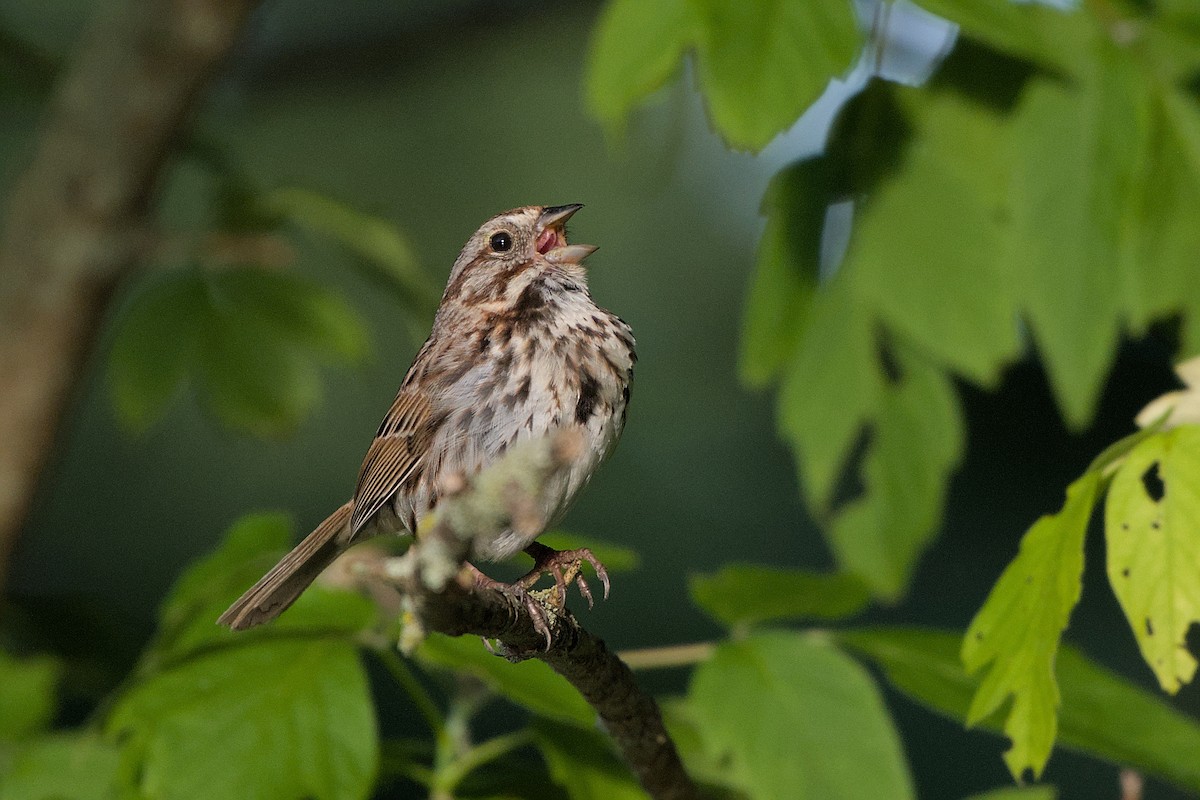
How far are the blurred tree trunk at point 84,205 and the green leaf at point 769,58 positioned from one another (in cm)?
165

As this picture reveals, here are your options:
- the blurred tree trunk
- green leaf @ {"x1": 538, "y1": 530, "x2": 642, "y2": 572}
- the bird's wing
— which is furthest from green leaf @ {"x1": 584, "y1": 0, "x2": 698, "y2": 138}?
the blurred tree trunk

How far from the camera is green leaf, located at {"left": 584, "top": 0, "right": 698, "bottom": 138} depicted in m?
1.59

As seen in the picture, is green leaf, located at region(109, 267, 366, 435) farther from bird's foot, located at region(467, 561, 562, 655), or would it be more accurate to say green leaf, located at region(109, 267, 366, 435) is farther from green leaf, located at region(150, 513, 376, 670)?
bird's foot, located at region(467, 561, 562, 655)

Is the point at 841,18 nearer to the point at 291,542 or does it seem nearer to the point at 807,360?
the point at 807,360

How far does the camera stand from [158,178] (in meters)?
3.00

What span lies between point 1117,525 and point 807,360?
0.92 m

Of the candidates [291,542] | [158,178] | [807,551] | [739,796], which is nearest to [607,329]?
[291,542]

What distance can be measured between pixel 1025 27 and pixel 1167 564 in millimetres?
911

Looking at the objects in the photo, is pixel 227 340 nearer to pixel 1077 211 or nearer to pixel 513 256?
pixel 513 256

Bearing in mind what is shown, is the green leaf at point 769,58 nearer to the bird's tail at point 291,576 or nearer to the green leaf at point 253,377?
the bird's tail at point 291,576

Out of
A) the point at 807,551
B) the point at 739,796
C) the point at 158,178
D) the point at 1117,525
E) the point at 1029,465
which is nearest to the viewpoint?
the point at 1117,525

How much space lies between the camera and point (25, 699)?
213 centimetres

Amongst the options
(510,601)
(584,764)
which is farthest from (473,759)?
(510,601)

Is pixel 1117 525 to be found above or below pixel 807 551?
above
